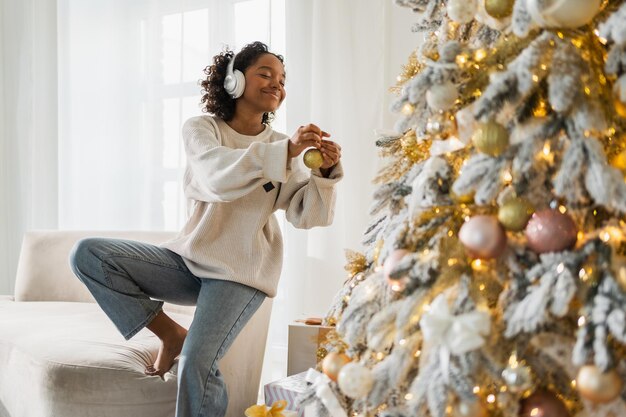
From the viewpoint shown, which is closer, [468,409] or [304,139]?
[468,409]

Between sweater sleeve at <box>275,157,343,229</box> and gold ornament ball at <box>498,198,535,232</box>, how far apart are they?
0.88m

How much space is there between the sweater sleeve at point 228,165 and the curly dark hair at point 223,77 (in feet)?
0.51

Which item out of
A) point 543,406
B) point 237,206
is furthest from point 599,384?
point 237,206

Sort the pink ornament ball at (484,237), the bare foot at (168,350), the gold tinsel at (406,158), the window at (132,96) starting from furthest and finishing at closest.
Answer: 1. the window at (132,96)
2. the bare foot at (168,350)
3. the gold tinsel at (406,158)
4. the pink ornament ball at (484,237)

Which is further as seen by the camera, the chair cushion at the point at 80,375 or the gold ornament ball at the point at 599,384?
the chair cushion at the point at 80,375

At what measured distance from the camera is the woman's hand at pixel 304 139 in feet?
5.22

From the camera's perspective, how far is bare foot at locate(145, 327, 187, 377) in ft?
6.04

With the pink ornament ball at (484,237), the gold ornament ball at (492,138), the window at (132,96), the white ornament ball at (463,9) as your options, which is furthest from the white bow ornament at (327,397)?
the window at (132,96)

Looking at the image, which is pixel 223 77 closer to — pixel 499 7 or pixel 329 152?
pixel 329 152

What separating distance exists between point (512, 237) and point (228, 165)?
0.92 m

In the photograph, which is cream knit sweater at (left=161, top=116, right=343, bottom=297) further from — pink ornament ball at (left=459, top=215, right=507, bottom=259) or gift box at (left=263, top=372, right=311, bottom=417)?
pink ornament ball at (left=459, top=215, right=507, bottom=259)

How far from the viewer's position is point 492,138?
88 centimetres

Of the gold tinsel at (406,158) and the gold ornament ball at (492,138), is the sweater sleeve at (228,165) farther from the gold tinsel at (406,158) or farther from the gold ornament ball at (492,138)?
the gold ornament ball at (492,138)

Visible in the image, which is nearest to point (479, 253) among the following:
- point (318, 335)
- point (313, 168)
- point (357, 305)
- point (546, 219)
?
point (546, 219)
